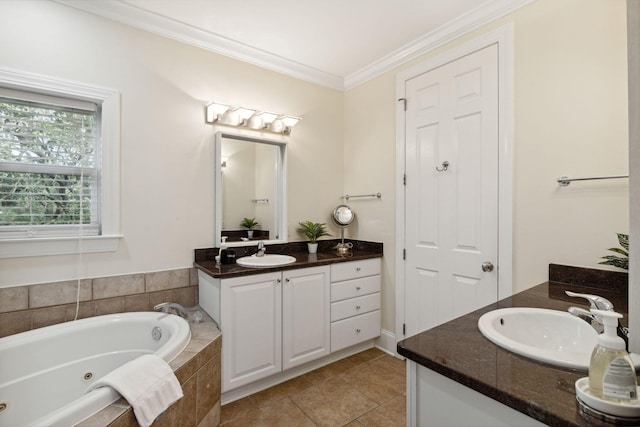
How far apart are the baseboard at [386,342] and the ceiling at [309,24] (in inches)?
92.7

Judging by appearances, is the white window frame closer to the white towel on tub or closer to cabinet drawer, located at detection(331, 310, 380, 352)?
the white towel on tub

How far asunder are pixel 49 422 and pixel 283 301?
53.3 inches

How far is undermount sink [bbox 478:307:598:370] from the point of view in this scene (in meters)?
1.05

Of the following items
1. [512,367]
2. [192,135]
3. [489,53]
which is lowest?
[512,367]

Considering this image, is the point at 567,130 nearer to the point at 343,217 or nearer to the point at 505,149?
the point at 505,149

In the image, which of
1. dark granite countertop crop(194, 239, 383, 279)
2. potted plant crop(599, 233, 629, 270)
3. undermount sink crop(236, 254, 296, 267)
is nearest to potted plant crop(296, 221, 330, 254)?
dark granite countertop crop(194, 239, 383, 279)

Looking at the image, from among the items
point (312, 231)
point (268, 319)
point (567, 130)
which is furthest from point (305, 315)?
point (567, 130)

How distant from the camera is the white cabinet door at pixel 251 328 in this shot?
1952mm

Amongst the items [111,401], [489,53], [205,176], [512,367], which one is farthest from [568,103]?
[111,401]

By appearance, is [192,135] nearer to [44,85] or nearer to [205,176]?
[205,176]

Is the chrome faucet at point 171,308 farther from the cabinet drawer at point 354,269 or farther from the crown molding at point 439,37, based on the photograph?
the crown molding at point 439,37

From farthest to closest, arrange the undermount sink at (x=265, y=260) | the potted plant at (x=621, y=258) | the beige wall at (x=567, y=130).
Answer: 1. the undermount sink at (x=265, y=260)
2. the beige wall at (x=567, y=130)
3. the potted plant at (x=621, y=258)

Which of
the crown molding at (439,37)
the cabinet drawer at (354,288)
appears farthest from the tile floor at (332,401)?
the crown molding at (439,37)

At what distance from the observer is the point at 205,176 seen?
2.39m
